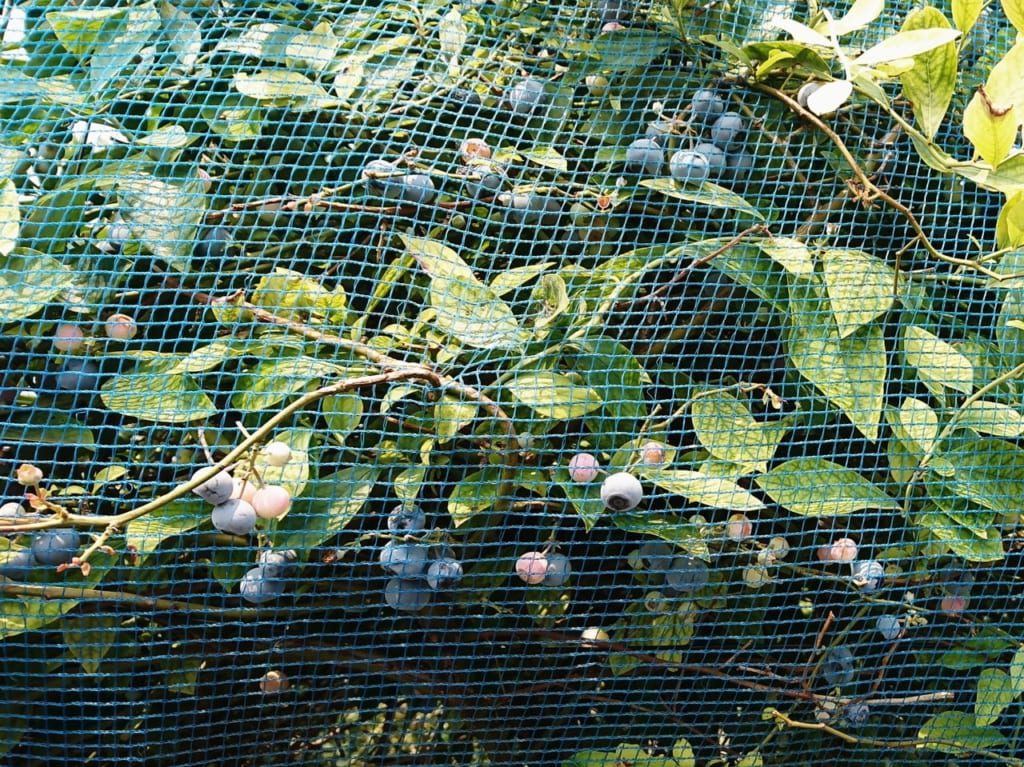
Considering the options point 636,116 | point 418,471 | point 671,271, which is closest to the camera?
point 418,471

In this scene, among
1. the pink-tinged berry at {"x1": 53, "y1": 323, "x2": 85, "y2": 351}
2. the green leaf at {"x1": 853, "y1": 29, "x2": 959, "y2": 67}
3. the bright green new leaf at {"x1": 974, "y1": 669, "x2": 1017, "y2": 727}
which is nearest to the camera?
the green leaf at {"x1": 853, "y1": 29, "x2": 959, "y2": 67}

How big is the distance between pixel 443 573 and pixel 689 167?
44 centimetres

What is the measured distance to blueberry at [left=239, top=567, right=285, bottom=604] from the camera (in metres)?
0.87

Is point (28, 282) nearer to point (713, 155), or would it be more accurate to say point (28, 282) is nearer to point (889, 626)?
point (713, 155)

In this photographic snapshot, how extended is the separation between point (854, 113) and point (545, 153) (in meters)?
0.34

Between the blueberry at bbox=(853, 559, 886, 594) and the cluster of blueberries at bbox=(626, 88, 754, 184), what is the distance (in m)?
0.38

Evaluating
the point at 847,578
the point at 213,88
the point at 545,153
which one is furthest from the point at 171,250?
the point at 847,578

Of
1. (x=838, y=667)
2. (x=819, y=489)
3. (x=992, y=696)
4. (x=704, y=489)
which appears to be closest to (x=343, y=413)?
(x=704, y=489)

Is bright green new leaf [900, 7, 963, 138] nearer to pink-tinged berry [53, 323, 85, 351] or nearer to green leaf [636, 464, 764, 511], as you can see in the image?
green leaf [636, 464, 764, 511]

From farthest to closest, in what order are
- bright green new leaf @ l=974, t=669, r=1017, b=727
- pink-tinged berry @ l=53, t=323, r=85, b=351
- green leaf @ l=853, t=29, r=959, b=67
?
1. bright green new leaf @ l=974, t=669, r=1017, b=727
2. pink-tinged berry @ l=53, t=323, r=85, b=351
3. green leaf @ l=853, t=29, r=959, b=67

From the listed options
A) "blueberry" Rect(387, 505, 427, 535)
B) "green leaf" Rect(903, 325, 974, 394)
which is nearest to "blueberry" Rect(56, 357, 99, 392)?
"blueberry" Rect(387, 505, 427, 535)

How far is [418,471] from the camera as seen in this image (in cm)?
87

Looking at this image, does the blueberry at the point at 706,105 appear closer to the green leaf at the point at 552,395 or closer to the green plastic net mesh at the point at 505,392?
the green plastic net mesh at the point at 505,392

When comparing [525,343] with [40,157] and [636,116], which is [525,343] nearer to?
[636,116]
